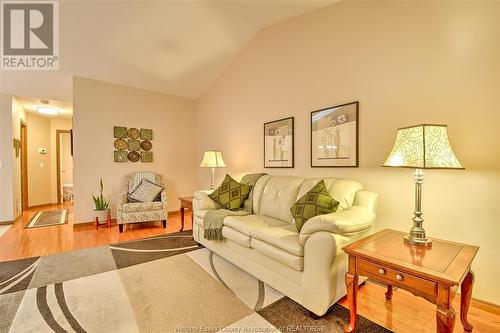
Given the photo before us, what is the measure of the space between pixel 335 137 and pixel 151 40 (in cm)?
289

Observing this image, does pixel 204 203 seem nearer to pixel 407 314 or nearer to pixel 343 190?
pixel 343 190

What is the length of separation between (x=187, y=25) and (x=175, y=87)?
1.55 meters

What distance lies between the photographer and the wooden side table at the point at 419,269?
1.10 meters

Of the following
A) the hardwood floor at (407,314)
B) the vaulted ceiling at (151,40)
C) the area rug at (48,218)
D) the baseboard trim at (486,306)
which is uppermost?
the vaulted ceiling at (151,40)

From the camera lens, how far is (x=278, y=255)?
72.3 inches

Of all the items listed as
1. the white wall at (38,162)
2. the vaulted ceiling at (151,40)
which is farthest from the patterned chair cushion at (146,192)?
the white wall at (38,162)

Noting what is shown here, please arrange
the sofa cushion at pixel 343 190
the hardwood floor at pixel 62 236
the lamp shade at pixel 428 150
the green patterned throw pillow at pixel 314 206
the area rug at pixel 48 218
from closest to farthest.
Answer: the lamp shade at pixel 428 150
the green patterned throw pillow at pixel 314 206
the sofa cushion at pixel 343 190
the hardwood floor at pixel 62 236
the area rug at pixel 48 218

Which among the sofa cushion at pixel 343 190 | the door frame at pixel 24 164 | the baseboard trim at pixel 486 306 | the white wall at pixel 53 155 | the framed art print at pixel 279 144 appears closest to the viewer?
the baseboard trim at pixel 486 306

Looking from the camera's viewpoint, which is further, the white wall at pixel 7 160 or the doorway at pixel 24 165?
the doorway at pixel 24 165

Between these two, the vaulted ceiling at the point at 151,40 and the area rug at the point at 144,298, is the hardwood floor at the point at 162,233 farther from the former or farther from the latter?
the vaulted ceiling at the point at 151,40

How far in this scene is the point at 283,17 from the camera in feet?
10.0

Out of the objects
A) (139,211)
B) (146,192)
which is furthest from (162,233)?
(146,192)

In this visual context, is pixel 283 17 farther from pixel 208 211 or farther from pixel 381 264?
pixel 381 264

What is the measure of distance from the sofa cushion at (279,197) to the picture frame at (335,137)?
383 mm
